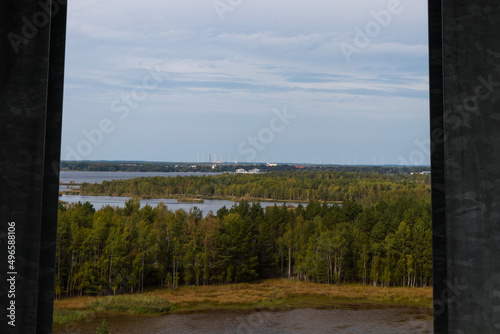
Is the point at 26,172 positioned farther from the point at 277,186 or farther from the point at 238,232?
the point at 238,232

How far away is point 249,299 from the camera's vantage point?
2090mm

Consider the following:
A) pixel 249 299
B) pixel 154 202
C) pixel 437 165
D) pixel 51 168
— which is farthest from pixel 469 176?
pixel 249 299

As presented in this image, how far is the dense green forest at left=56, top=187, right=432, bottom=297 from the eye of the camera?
182 centimetres

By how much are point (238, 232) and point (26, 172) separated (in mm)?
1536

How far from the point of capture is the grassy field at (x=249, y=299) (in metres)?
1.85

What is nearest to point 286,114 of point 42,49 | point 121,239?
point 121,239

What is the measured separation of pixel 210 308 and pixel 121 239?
0.60 meters

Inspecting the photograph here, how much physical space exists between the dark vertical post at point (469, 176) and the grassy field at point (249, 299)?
1600mm

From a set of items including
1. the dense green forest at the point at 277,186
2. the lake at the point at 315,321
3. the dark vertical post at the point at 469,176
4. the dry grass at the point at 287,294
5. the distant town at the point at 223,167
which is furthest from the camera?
the lake at the point at 315,321

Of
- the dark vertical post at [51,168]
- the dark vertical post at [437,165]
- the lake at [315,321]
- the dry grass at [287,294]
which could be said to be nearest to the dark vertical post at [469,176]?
the dark vertical post at [437,165]

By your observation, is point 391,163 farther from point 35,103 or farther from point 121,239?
point 35,103

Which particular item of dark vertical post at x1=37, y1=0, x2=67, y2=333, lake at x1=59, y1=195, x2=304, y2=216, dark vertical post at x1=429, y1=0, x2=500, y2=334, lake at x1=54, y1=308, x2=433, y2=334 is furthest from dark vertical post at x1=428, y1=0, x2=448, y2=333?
lake at x1=54, y1=308, x2=433, y2=334

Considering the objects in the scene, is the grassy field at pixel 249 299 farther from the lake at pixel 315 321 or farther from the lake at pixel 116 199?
the lake at pixel 116 199

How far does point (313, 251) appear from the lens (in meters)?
2.04
